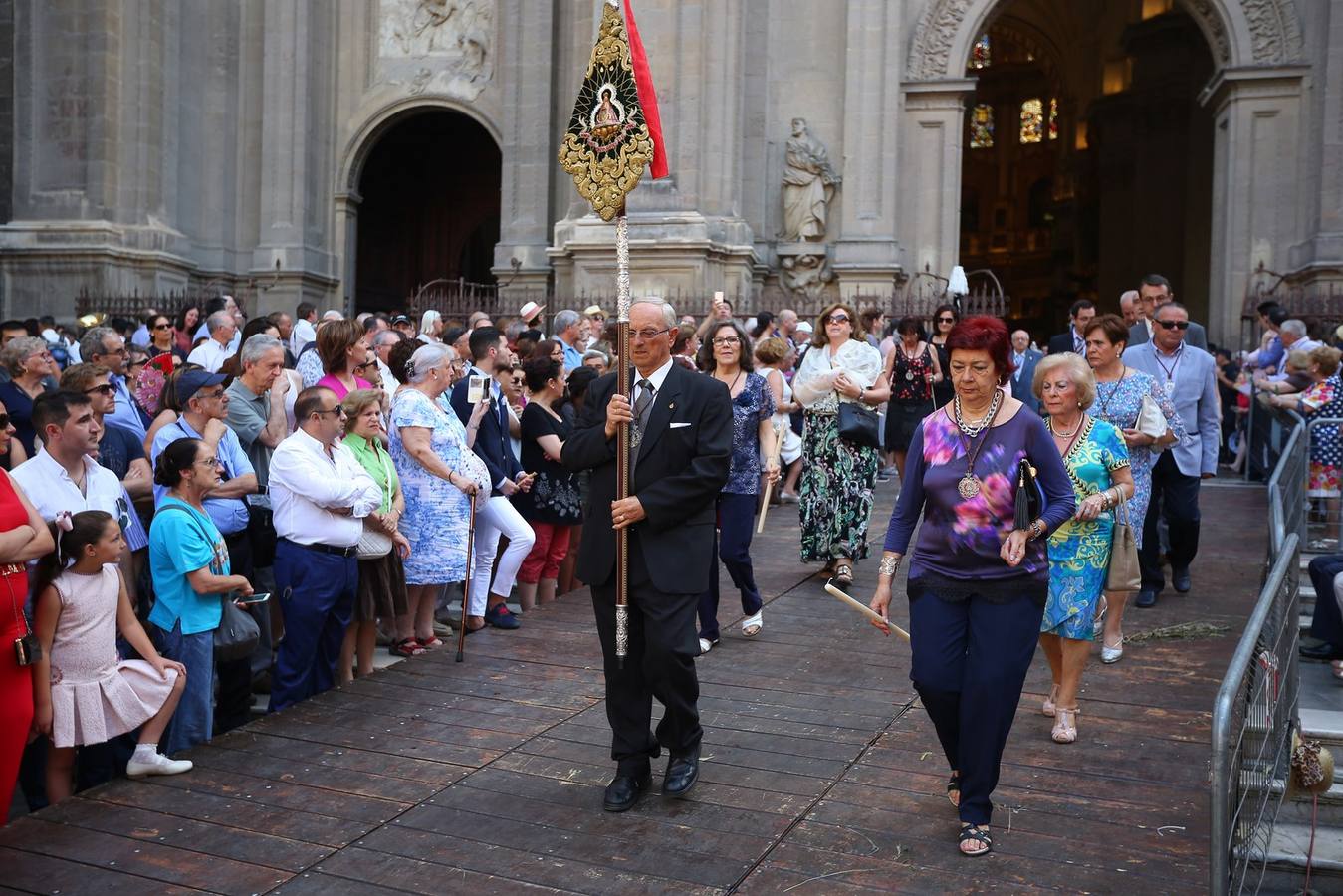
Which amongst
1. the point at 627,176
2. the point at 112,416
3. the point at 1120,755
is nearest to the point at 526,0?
the point at 112,416

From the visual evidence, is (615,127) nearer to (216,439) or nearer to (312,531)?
(312,531)

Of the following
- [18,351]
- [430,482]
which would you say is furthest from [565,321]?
[18,351]

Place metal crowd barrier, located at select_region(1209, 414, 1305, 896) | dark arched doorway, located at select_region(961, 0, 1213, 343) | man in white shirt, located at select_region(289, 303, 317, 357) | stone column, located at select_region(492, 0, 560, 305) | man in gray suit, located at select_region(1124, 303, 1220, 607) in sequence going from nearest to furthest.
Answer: metal crowd barrier, located at select_region(1209, 414, 1305, 896), man in gray suit, located at select_region(1124, 303, 1220, 607), man in white shirt, located at select_region(289, 303, 317, 357), stone column, located at select_region(492, 0, 560, 305), dark arched doorway, located at select_region(961, 0, 1213, 343)

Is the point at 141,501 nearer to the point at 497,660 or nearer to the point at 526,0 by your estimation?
the point at 497,660

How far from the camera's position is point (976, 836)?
5160 mm

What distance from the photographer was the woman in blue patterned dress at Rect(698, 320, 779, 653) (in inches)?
333

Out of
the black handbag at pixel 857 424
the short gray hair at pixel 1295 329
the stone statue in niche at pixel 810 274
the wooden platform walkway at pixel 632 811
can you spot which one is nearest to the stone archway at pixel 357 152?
the stone statue in niche at pixel 810 274

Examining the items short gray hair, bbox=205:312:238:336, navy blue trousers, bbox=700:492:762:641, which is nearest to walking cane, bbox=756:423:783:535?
navy blue trousers, bbox=700:492:762:641

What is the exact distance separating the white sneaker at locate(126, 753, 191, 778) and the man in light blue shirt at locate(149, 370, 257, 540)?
5.13 ft

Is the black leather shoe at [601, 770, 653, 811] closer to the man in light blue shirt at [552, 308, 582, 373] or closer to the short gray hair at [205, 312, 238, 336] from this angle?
the man in light blue shirt at [552, 308, 582, 373]

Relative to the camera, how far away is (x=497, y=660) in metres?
8.03

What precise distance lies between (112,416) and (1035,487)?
5678 mm

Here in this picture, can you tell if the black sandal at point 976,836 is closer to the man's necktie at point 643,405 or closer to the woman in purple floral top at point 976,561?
the woman in purple floral top at point 976,561

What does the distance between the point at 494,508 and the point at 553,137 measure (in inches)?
613
